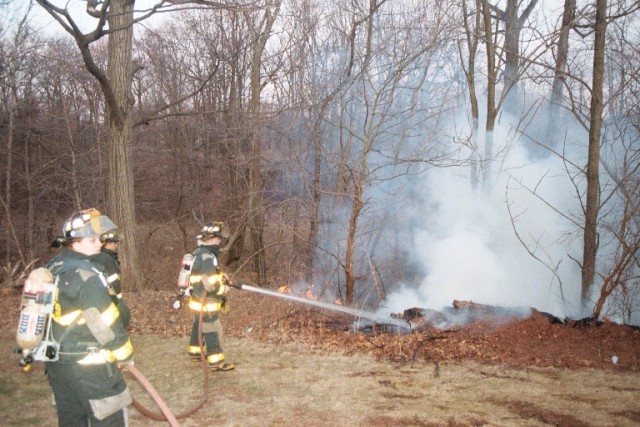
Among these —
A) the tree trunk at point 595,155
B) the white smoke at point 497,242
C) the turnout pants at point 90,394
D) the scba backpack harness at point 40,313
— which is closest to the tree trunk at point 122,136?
the white smoke at point 497,242

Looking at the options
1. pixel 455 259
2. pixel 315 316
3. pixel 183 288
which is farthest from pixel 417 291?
pixel 183 288

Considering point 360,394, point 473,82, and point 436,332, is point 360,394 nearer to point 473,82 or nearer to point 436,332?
point 436,332

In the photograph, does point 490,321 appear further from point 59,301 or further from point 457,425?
point 59,301

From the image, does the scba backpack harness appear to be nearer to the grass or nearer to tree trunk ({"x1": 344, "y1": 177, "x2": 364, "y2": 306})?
the grass

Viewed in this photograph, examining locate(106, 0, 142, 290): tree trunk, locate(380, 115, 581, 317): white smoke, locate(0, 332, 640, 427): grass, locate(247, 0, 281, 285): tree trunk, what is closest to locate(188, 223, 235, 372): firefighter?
locate(0, 332, 640, 427): grass

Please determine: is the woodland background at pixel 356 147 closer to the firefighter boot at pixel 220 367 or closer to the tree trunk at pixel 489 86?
the tree trunk at pixel 489 86

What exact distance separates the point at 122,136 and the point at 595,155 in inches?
361

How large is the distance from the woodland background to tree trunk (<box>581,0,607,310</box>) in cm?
2

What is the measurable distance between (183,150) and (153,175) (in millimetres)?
4148

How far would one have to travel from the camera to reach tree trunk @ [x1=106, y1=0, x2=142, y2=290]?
10.7 m

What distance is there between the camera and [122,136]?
10836 mm

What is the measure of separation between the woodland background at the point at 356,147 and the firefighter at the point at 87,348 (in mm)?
5390

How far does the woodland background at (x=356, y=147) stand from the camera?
9742 millimetres

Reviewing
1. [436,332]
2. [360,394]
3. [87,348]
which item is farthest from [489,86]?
[87,348]
